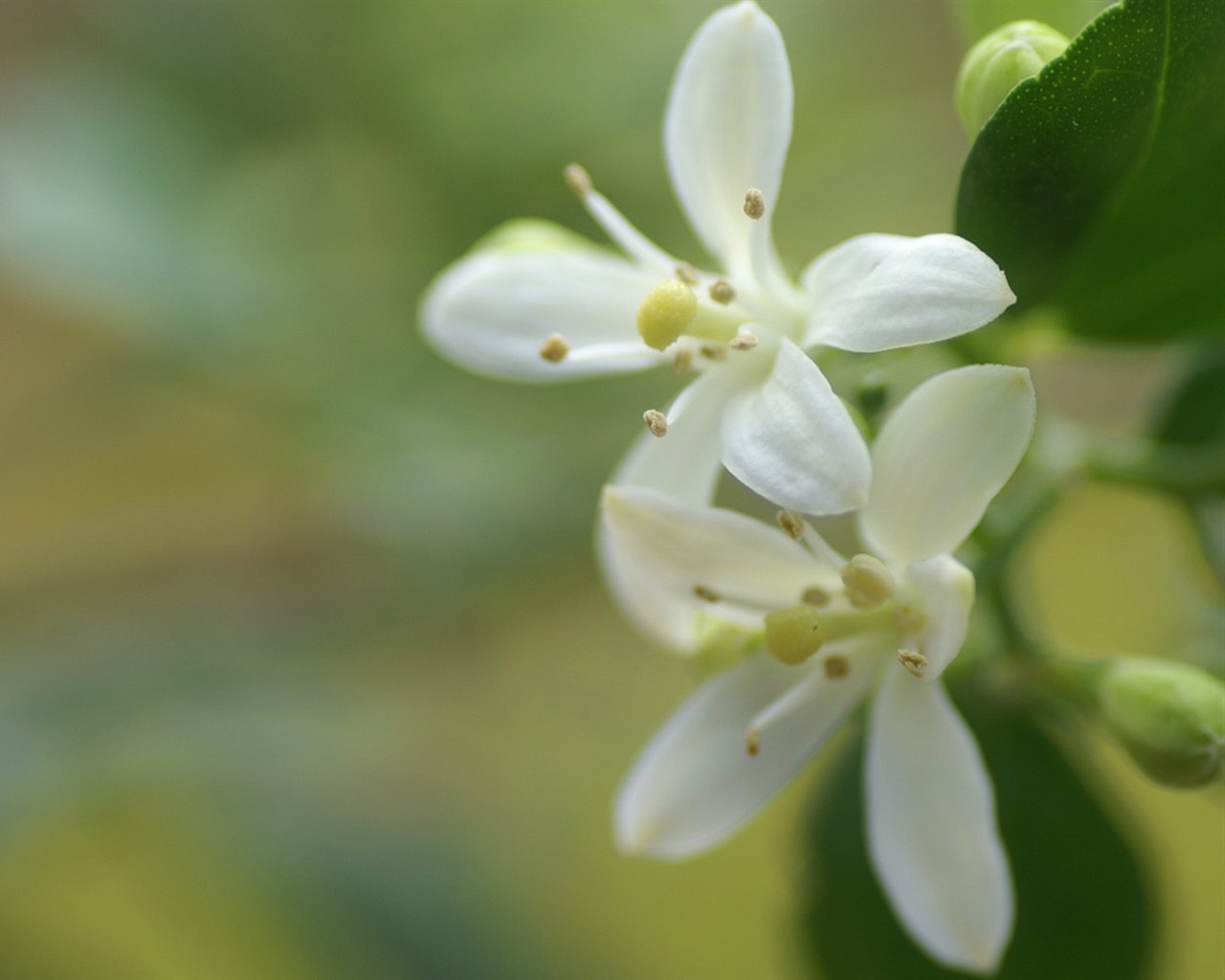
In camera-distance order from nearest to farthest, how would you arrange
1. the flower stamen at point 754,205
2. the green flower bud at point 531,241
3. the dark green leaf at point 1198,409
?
the flower stamen at point 754,205
the green flower bud at point 531,241
the dark green leaf at point 1198,409

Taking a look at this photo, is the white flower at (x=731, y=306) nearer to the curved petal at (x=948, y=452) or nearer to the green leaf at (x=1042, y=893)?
the curved petal at (x=948, y=452)

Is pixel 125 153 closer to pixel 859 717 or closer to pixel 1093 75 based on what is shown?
pixel 859 717

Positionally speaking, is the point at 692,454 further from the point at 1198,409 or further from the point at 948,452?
the point at 1198,409

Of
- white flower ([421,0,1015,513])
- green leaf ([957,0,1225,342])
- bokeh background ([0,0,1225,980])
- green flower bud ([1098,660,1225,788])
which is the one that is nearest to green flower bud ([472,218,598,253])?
white flower ([421,0,1015,513])

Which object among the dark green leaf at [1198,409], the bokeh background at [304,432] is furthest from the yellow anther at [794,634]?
the bokeh background at [304,432]

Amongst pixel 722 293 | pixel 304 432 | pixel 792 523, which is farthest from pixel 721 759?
pixel 304 432

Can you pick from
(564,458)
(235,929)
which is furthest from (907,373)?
(235,929)

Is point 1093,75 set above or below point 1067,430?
above
